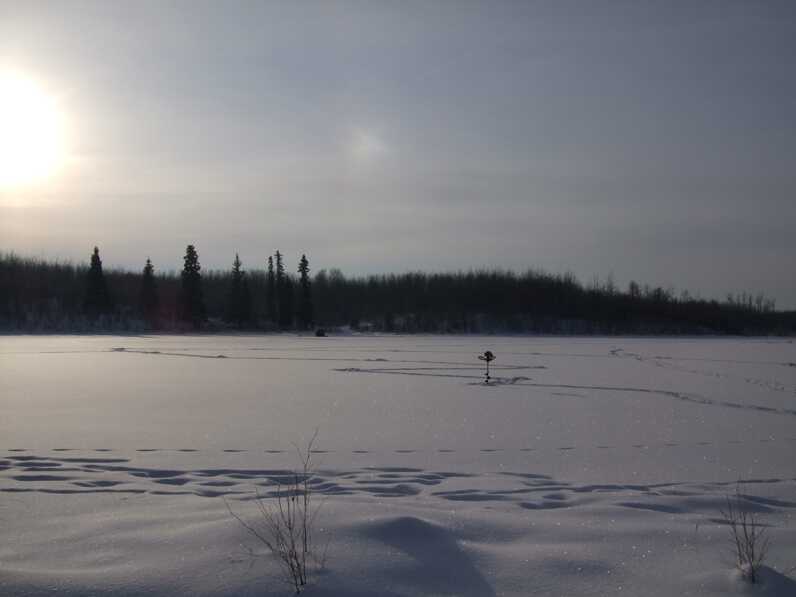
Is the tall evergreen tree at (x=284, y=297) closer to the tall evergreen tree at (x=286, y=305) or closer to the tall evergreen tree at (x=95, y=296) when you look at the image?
the tall evergreen tree at (x=286, y=305)

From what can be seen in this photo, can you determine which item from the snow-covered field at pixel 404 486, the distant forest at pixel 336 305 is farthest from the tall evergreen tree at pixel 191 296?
the snow-covered field at pixel 404 486

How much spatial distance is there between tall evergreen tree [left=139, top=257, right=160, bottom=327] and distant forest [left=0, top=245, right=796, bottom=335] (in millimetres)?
100

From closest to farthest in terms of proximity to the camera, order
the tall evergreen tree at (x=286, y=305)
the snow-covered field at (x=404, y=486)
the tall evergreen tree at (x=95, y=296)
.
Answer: the snow-covered field at (x=404, y=486), the tall evergreen tree at (x=95, y=296), the tall evergreen tree at (x=286, y=305)

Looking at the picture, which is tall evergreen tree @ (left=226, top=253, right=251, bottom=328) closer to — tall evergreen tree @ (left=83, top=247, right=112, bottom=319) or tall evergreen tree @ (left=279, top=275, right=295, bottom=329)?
tall evergreen tree @ (left=279, top=275, right=295, bottom=329)

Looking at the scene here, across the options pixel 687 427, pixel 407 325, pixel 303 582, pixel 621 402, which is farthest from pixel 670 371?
pixel 407 325

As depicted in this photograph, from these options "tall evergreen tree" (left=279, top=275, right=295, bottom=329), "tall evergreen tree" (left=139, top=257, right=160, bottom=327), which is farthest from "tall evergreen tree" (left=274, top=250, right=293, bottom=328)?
"tall evergreen tree" (left=139, top=257, right=160, bottom=327)

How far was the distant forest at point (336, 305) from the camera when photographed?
64188 mm

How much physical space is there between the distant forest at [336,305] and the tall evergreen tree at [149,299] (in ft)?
0.33

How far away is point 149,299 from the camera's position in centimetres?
6519

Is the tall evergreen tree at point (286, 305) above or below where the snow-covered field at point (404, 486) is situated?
above

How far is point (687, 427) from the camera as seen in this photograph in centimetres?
959

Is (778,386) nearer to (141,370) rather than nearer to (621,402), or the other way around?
(621,402)

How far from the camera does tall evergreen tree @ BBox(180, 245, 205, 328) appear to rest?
63.5 m

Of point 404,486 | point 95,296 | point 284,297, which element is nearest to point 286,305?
point 284,297
